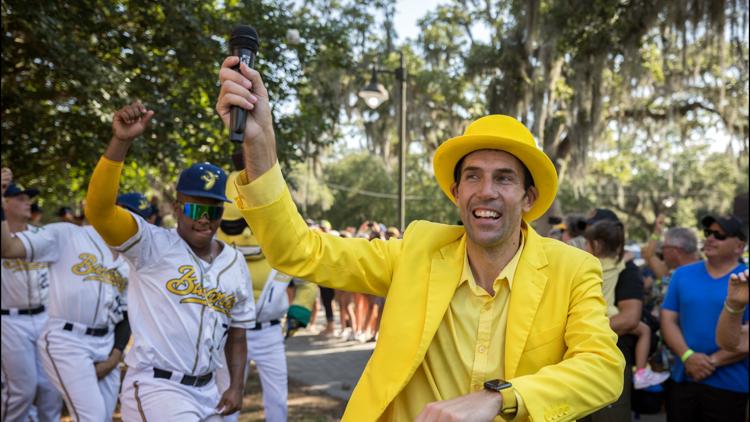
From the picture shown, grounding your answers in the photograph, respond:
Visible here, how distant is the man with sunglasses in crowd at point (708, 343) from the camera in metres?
4.68

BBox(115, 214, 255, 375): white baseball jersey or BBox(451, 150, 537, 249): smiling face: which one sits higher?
BBox(451, 150, 537, 249): smiling face

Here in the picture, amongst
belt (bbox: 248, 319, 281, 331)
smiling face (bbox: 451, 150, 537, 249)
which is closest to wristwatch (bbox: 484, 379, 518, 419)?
smiling face (bbox: 451, 150, 537, 249)

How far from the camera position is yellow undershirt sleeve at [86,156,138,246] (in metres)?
3.32

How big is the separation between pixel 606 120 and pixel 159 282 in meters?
17.7

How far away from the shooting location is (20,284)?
617cm

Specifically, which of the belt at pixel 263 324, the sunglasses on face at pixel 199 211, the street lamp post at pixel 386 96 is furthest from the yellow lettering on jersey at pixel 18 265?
the street lamp post at pixel 386 96

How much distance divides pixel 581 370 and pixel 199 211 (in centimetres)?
259

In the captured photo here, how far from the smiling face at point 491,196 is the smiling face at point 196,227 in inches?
79.5

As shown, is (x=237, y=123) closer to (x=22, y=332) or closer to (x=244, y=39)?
(x=244, y=39)

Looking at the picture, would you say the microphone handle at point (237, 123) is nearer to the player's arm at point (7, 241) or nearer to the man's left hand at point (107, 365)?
the player's arm at point (7, 241)

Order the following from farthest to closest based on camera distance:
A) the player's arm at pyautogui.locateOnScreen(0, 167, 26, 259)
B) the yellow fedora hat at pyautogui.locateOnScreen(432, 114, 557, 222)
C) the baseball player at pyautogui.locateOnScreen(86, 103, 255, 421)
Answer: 1. the player's arm at pyautogui.locateOnScreen(0, 167, 26, 259)
2. the baseball player at pyautogui.locateOnScreen(86, 103, 255, 421)
3. the yellow fedora hat at pyautogui.locateOnScreen(432, 114, 557, 222)

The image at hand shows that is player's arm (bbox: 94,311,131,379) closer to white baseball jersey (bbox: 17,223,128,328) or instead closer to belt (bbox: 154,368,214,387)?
white baseball jersey (bbox: 17,223,128,328)

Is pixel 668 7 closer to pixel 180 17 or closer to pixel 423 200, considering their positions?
pixel 180 17

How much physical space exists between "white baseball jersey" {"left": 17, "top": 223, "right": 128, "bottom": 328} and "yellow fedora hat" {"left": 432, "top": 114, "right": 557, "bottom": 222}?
3550 millimetres
